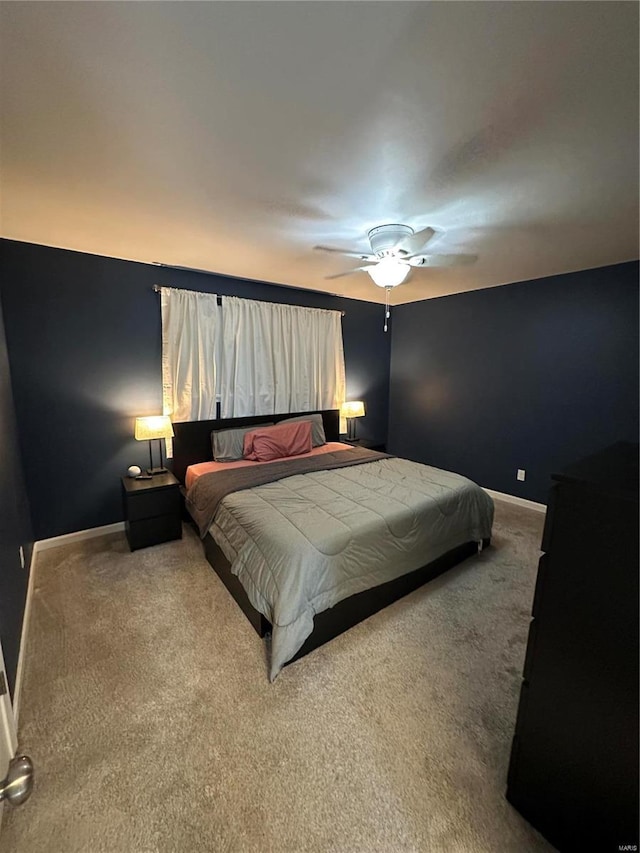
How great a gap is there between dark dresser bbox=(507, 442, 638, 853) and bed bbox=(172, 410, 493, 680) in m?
0.95

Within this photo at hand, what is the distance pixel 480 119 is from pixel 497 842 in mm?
2567

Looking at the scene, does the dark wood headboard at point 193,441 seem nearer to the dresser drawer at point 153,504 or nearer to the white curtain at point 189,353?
the white curtain at point 189,353

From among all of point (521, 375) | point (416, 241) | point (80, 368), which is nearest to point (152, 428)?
point (80, 368)

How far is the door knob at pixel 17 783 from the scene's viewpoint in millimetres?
635

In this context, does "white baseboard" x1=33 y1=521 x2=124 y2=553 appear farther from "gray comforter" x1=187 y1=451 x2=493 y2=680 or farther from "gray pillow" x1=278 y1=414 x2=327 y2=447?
"gray pillow" x1=278 y1=414 x2=327 y2=447

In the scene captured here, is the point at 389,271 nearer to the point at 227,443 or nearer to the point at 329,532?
the point at 329,532

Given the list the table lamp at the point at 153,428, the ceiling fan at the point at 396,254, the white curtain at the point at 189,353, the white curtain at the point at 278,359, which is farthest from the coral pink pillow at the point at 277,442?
the ceiling fan at the point at 396,254

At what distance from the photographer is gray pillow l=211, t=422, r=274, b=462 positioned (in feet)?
11.0

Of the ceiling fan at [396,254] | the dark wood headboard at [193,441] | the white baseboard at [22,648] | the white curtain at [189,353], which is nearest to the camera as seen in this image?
the white baseboard at [22,648]

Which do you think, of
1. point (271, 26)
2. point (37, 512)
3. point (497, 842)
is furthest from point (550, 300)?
point (37, 512)

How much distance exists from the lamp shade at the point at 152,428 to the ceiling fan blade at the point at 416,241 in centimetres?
241

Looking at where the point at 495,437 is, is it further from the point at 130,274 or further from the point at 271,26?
the point at 130,274

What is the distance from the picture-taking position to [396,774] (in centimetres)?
127

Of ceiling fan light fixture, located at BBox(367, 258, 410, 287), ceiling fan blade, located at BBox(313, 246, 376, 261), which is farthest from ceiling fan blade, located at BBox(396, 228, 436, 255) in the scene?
ceiling fan blade, located at BBox(313, 246, 376, 261)
